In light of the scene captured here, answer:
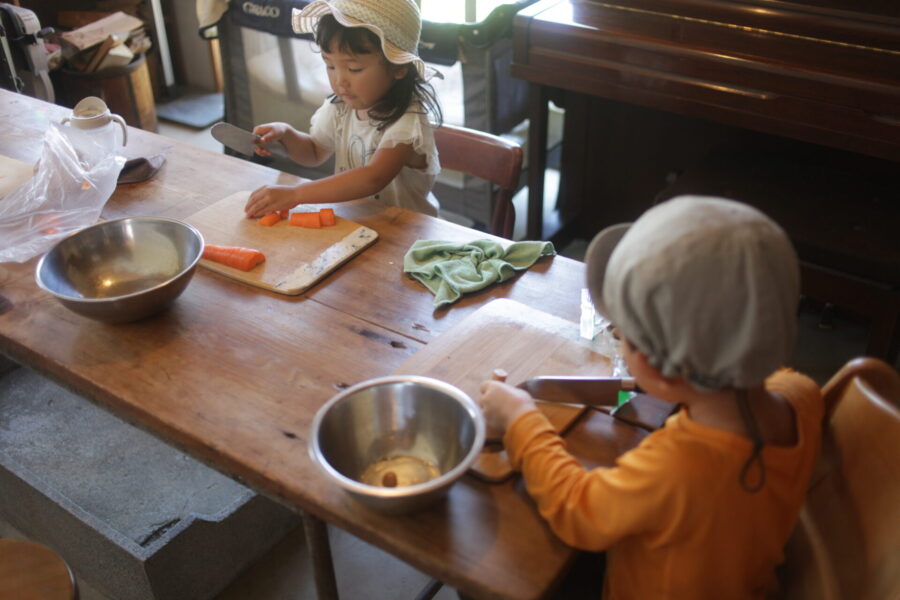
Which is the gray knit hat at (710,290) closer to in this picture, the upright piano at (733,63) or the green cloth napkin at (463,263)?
the green cloth napkin at (463,263)

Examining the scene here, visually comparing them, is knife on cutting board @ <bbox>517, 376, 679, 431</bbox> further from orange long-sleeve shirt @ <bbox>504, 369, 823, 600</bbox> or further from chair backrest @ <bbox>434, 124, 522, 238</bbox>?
chair backrest @ <bbox>434, 124, 522, 238</bbox>

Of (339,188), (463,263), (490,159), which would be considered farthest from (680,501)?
(490,159)

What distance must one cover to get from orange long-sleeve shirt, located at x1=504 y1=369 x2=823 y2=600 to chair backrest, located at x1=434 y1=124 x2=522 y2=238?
90 cm

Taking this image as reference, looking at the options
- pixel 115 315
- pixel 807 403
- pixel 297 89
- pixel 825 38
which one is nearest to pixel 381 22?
pixel 115 315

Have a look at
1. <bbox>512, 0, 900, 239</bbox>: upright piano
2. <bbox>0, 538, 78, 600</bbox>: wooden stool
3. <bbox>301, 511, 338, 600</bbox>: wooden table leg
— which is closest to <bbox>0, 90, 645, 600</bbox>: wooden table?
<bbox>301, 511, 338, 600</bbox>: wooden table leg

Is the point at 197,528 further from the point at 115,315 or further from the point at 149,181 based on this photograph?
the point at 149,181

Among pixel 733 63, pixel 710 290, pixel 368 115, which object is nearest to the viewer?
pixel 710 290

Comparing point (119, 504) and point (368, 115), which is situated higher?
point (368, 115)

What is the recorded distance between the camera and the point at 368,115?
5.96ft

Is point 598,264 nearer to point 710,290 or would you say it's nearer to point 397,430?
point 710,290

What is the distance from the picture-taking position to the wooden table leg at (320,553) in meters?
1.09

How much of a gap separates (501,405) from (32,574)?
2.40 ft

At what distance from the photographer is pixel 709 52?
2170mm

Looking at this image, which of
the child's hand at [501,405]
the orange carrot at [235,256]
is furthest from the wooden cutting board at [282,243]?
the child's hand at [501,405]
